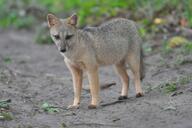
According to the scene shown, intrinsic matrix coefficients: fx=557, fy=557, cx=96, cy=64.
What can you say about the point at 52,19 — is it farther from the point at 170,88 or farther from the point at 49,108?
the point at 170,88

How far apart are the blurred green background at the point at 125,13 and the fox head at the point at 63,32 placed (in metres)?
4.43

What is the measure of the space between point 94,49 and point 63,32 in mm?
747

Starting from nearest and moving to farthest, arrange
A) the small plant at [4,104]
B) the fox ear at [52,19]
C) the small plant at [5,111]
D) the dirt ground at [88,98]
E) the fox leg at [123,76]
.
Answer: the dirt ground at [88,98], the small plant at [5,111], the small plant at [4,104], the fox ear at [52,19], the fox leg at [123,76]

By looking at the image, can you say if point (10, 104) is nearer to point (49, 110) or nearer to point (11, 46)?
point (49, 110)

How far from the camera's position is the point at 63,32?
908 centimetres

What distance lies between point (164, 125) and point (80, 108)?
228 centimetres

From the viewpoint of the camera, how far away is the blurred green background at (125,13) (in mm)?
15914

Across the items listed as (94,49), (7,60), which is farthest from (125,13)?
(94,49)

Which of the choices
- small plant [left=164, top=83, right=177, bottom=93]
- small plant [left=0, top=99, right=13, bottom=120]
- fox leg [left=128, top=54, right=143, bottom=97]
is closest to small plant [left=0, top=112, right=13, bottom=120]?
small plant [left=0, top=99, right=13, bottom=120]

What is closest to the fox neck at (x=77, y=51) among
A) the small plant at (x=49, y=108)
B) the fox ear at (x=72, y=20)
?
the fox ear at (x=72, y=20)

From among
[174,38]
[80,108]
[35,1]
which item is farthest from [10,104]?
[35,1]

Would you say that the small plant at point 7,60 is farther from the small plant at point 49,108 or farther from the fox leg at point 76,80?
the small plant at point 49,108

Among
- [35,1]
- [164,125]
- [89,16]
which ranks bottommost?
[164,125]

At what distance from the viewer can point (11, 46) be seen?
1947 cm
